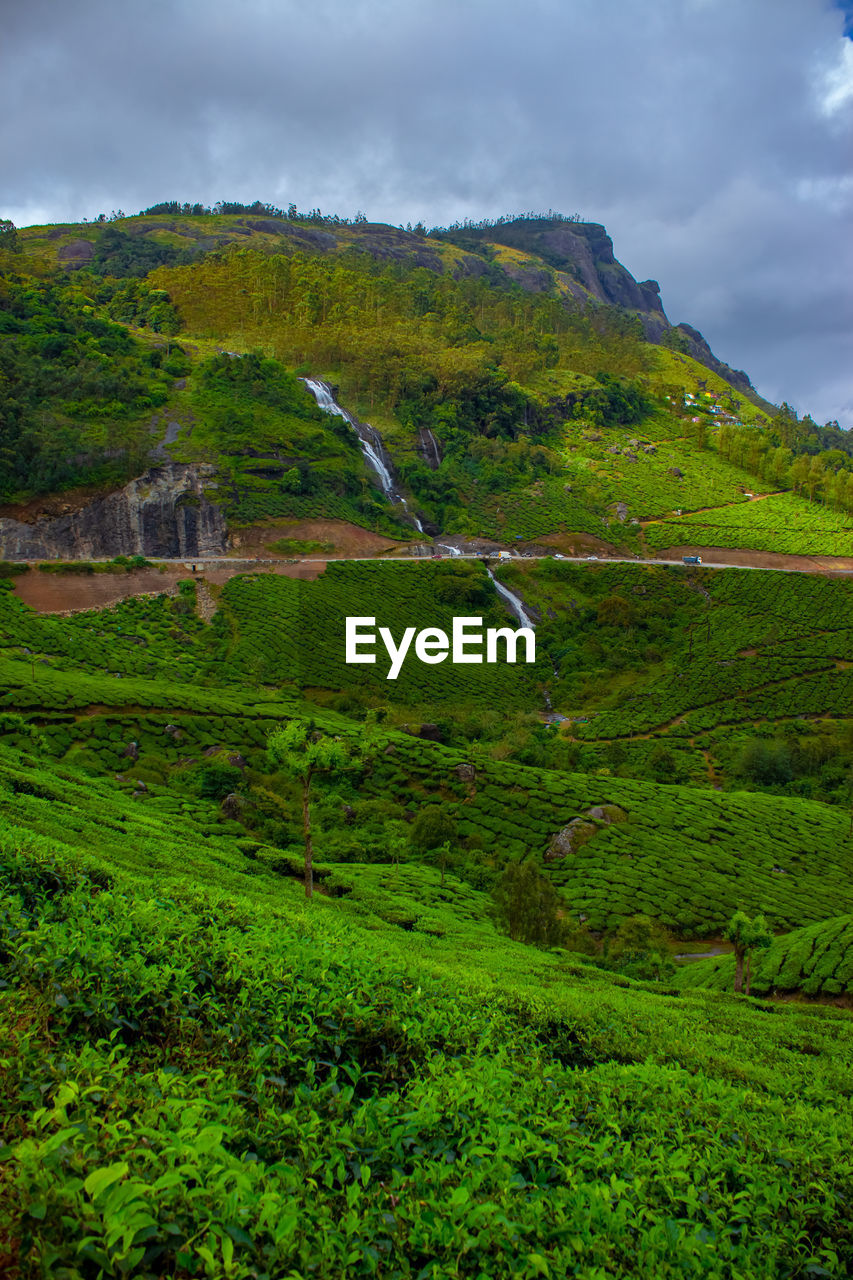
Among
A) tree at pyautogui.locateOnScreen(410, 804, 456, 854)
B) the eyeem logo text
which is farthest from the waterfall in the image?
tree at pyautogui.locateOnScreen(410, 804, 456, 854)

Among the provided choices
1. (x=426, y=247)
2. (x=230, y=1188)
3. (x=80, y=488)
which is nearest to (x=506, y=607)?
(x=80, y=488)

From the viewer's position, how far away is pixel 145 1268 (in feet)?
9.40

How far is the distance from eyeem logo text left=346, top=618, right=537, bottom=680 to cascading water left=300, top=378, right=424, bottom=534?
18886mm

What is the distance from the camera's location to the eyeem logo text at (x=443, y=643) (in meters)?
47.2

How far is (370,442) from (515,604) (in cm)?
2970

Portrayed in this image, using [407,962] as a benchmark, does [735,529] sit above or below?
above

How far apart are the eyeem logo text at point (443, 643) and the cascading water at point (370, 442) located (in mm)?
18886

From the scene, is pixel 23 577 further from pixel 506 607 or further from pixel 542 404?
pixel 542 404

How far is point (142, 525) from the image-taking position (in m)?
58.6

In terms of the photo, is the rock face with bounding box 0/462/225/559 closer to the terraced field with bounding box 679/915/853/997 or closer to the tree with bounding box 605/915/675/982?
the tree with bounding box 605/915/675/982

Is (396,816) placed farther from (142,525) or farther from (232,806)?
(142,525)

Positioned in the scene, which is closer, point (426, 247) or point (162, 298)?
point (162, 298)

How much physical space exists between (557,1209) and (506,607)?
2166 inches

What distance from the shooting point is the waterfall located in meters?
57.8
